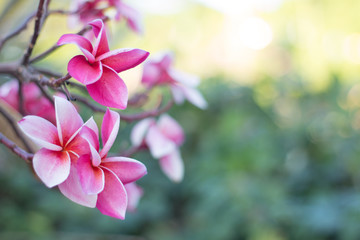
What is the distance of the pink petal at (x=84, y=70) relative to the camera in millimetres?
287

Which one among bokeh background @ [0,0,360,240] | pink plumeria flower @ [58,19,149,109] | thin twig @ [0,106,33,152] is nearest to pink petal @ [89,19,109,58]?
pink plumeria flower @ [58,19,149,109]

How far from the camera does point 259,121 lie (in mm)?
1499

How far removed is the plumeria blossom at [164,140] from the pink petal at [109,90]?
0.21 metres

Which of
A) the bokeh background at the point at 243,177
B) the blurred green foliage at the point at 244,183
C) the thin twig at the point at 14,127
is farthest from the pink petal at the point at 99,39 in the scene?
the blurred green foliage at the point at 244,183

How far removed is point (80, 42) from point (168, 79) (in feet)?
0.76

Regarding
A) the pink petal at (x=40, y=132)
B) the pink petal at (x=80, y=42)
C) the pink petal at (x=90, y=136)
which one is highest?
the pink petal at (x=80, y=42)

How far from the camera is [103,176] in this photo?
29cm

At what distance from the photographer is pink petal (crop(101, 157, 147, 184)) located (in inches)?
12.5

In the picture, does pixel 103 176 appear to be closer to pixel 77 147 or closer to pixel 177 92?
pixel 77 147

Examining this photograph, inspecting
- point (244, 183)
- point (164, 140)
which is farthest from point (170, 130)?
point (244, 183)

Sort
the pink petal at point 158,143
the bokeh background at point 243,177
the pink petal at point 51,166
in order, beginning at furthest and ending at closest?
the bokeh background at point 243,177, the pink petal at point 158,143, the pink petal at point 51,166

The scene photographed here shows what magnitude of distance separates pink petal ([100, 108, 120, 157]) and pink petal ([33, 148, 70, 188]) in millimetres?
30

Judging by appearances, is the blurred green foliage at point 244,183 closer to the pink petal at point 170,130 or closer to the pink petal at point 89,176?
the pink petal at point 170,130

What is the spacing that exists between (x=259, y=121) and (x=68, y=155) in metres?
1.26
